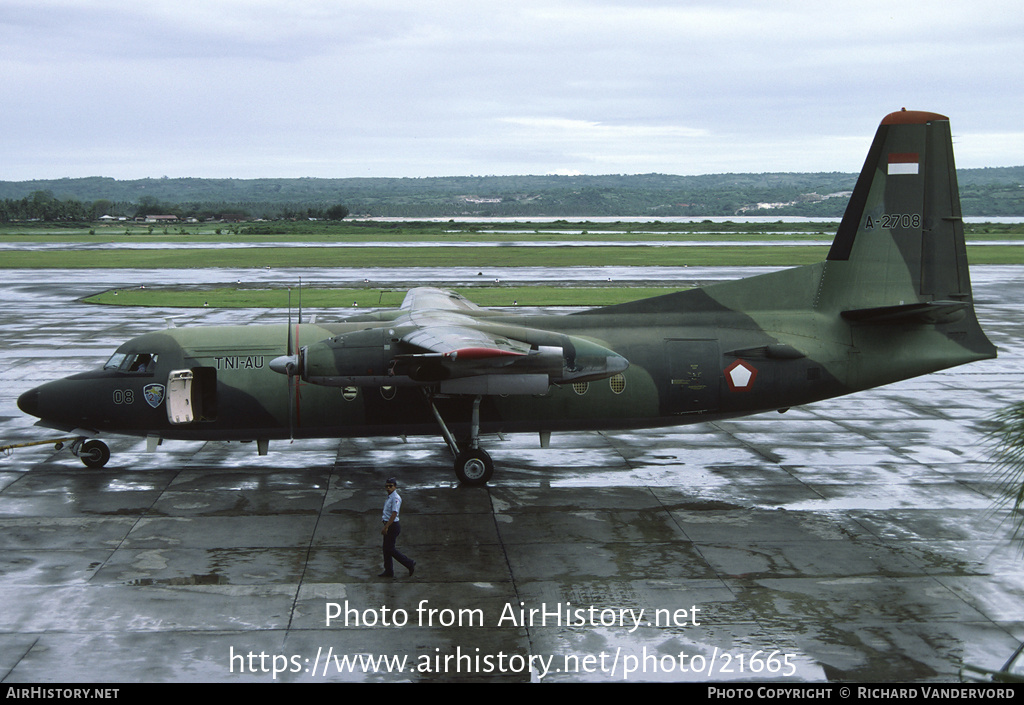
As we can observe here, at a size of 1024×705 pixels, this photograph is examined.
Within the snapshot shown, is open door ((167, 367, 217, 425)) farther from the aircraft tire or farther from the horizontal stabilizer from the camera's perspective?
the horizontal stabilizer

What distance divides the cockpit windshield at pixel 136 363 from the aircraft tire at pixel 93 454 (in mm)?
1879

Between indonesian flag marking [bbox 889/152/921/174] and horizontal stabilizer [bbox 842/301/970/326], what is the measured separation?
290 centimetres

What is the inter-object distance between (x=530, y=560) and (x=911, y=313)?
990 centimetres

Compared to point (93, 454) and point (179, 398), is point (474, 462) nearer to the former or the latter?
point (179, 398)

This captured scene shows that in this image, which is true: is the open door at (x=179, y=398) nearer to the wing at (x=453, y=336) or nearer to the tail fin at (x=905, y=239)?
the wing at (x=453, y=336)

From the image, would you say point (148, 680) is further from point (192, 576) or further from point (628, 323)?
point (628, 323)

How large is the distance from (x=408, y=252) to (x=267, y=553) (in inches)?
2777

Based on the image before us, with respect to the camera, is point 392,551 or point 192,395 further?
point 192,395

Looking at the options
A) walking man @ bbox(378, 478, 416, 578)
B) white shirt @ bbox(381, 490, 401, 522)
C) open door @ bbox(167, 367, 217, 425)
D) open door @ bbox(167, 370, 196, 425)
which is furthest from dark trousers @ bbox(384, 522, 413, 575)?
open door @ bbox(167, 370, 196, 425)

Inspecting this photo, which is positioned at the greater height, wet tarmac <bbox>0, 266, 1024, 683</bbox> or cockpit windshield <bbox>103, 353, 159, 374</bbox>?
cockpit windshield <bbox>103, 353, 159, 374</bbox>

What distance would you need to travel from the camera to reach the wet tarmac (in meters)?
11.3

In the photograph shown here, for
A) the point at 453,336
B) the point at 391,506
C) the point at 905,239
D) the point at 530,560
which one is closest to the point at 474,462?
the point at 453,336

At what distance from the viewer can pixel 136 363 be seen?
62.8ft

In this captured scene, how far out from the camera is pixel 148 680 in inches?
417
